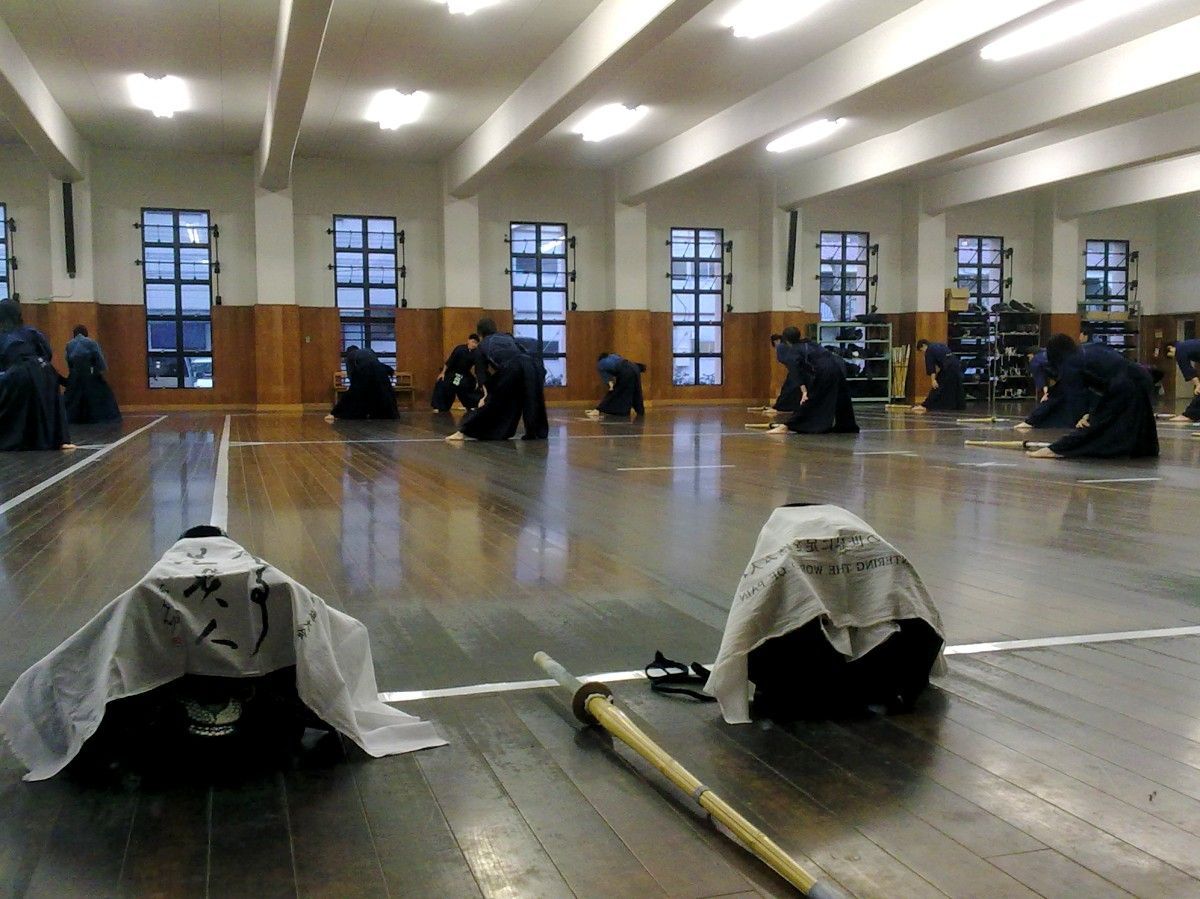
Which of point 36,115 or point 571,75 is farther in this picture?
point 36,115

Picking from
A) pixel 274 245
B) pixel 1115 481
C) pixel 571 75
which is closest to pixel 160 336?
pixel 274 245

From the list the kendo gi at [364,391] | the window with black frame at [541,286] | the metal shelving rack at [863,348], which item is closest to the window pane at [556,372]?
the window with black frame at [541,286]

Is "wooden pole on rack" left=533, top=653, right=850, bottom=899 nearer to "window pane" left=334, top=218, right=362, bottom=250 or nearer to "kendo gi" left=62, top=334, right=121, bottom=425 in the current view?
"kendo gi" left=62, top=334, right=121, bottom=425

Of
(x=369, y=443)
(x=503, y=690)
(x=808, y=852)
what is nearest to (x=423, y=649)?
(x=503, y=690)

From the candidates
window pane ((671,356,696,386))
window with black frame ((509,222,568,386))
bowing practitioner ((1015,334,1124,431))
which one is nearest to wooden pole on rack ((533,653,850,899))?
bowing practitioner ((1015,334,1124,431))

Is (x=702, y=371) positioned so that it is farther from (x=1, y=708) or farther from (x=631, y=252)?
(x=1, y=708)

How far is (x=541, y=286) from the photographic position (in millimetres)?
19609

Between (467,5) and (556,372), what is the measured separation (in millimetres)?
9680

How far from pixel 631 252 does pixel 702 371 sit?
2767 mm

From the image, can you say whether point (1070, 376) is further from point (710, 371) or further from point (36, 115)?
point (36, 115)

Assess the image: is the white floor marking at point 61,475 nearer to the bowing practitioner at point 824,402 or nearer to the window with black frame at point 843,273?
the bowing practitioner at point 824,402

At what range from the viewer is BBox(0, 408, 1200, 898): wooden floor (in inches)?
74.0

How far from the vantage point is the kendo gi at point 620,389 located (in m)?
16.2

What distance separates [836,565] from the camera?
2.70 meters
